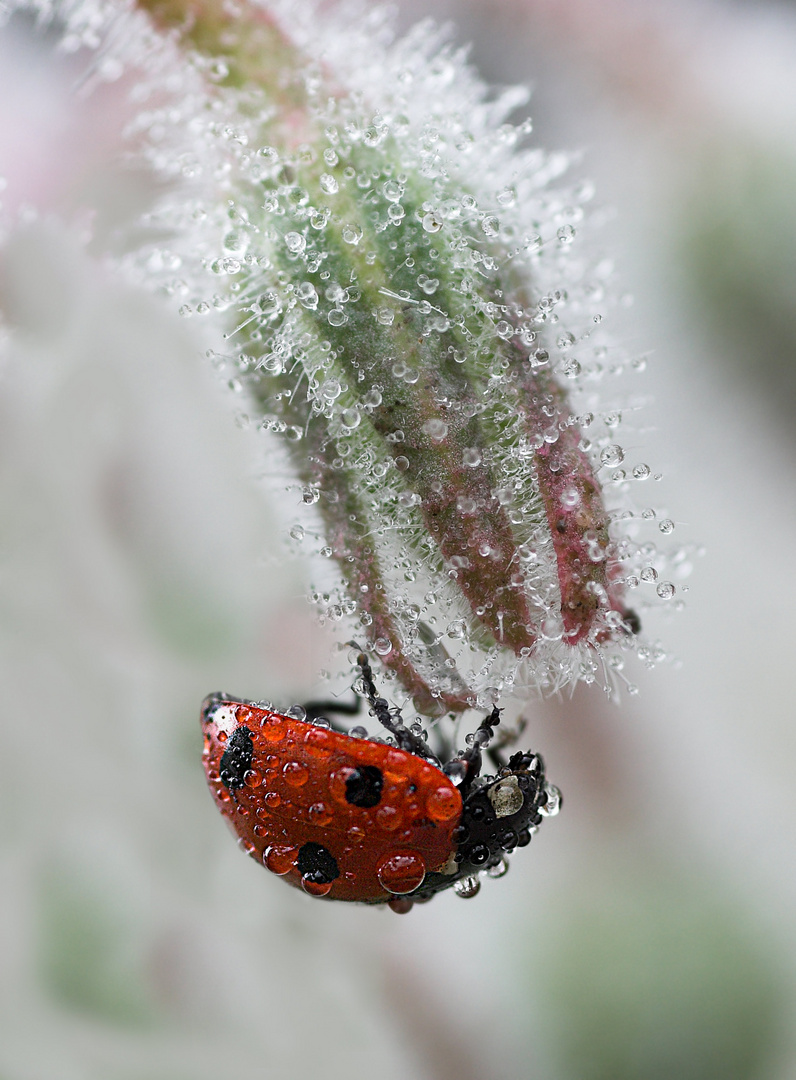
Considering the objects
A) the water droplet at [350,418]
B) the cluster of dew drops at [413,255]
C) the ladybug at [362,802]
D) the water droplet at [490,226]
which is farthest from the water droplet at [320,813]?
the water droplet at [490,226]

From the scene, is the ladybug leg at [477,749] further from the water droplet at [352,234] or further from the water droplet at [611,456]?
the water droplet at [352,234]

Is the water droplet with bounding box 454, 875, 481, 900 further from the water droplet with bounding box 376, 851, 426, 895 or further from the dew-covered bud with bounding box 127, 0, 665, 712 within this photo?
the dew-covered bud with bounding box 127, 0, 665, 712

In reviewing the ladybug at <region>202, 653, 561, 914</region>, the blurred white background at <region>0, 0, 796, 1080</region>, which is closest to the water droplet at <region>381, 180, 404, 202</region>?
the ladybug at <region>202, 653, 561, 914</region>

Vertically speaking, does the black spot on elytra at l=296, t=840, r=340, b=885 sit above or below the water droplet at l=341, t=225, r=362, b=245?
below

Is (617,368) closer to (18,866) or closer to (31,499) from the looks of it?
(31,499)

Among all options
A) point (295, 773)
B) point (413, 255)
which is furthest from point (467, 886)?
point (413, 255)

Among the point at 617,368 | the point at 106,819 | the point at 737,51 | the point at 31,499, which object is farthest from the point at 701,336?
the point at 106,819
